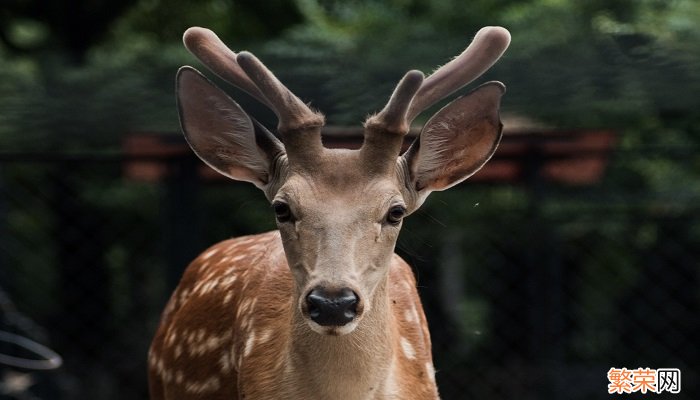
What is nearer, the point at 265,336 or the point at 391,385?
the point at 391,385

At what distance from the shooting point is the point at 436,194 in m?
7.27

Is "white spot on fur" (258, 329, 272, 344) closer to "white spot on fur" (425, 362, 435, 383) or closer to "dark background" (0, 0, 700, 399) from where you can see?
"white spot on fur" (425, 362, 435, 383)

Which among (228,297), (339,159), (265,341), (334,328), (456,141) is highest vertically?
(339,159)

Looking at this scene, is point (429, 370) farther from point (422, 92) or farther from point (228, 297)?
point (422, 92)

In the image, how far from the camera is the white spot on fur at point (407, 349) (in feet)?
12.2

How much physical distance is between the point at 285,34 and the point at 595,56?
8.60 ft

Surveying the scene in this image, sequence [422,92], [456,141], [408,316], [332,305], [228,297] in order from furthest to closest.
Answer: [228,297], [408,316], [456,141], [422,92], [332,305]

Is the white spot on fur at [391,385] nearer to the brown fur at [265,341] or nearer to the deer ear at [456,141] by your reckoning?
the brown fur at [265,341]

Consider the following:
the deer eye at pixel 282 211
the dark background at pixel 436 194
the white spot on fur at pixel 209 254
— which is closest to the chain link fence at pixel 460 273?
the dark background at pixel 436 194

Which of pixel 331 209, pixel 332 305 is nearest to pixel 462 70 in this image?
pixel 331 209

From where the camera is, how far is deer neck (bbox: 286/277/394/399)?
337 cm

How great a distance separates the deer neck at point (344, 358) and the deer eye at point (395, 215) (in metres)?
0.19

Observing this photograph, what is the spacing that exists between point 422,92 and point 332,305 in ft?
2.45

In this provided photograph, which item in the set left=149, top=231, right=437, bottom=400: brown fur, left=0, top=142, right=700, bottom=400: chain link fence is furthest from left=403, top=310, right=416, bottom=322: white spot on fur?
left=0, top=142, right=700, bottom=400: chain link fence
